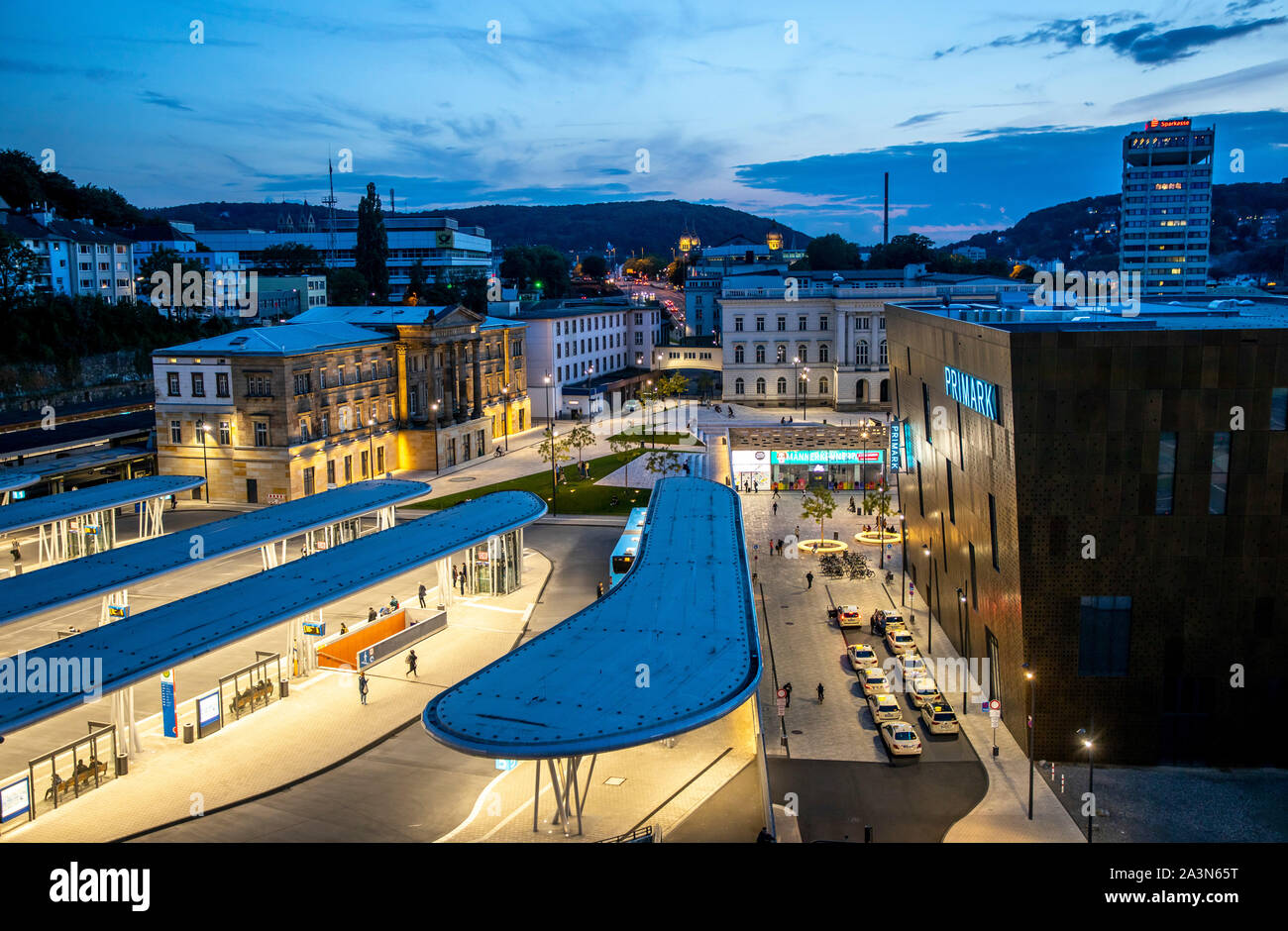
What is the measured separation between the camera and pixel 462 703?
Result: 19516 millimetres

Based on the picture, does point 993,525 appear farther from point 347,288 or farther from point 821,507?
point 347,288

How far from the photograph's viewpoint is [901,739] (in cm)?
2953

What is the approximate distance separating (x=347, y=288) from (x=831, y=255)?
271 ft

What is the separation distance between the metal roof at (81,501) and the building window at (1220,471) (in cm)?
4328

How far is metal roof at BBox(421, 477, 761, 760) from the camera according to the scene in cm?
1830

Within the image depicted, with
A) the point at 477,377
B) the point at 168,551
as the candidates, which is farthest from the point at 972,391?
the point at 477,377

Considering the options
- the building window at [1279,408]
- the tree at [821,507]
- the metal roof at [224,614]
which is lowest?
the tree at [821,507]

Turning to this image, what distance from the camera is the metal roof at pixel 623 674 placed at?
18297mm

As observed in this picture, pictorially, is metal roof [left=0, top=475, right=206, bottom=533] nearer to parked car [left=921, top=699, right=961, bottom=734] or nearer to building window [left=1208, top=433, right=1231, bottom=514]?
parked car [left=921, top=699, right=961, bottom=734]

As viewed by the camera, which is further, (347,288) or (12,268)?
(347,288)

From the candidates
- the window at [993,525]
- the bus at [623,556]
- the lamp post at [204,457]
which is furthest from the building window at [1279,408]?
the lamp post at [204,457]

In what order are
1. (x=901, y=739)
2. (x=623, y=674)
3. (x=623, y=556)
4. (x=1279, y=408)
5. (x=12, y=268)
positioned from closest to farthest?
(x=623, y=674) < (x=1279, y=408) < (x=901, y=739) < (x=623, y=556) < (x=12, y=268)

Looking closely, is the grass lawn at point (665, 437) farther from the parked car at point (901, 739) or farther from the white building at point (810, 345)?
the parked car at point (901, 739)
